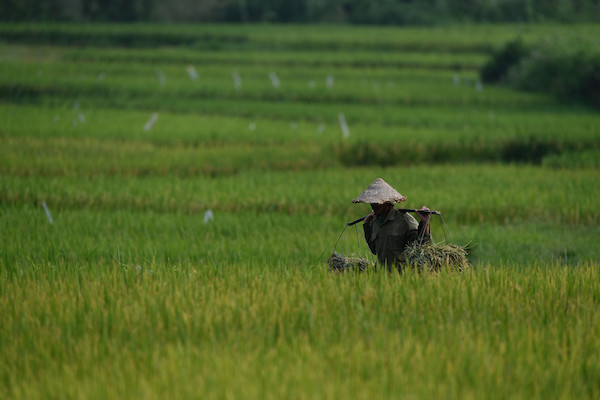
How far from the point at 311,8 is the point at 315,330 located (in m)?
33.6

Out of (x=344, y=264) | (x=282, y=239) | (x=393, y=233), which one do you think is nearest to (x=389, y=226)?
(x=393, y=233)

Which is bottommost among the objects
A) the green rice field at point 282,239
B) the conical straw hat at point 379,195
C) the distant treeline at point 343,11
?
the green rice field at point 282,239

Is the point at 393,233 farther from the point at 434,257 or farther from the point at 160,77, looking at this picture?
the point at 160,77

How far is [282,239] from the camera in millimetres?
6531

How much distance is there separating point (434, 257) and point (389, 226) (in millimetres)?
301

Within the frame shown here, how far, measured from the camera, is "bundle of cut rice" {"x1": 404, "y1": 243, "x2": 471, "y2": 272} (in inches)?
163

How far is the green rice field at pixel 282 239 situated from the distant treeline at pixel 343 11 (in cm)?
1344

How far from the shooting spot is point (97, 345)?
11.1ft

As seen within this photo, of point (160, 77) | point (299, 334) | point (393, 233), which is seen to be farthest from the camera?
point (160, 77)

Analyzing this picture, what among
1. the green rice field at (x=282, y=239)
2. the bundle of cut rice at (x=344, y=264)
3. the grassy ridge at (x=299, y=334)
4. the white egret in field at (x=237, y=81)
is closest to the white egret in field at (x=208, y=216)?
the green rice field at (x=282, y=239)

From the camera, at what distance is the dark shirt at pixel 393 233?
4078mm

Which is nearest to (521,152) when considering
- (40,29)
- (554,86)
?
(554,86)

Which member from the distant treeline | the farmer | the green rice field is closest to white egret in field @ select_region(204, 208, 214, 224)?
the green rice field

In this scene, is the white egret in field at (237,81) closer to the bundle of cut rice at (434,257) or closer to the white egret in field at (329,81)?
the white egret in field at (329,81)
